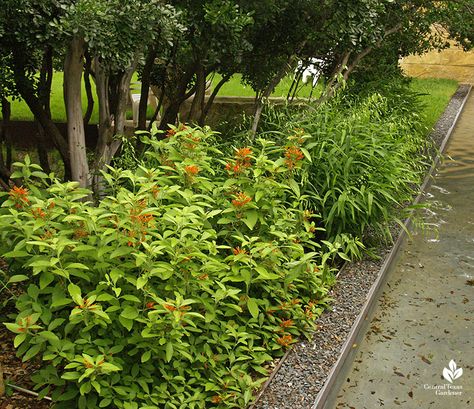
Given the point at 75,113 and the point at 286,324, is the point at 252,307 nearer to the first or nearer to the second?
the point at 286,324

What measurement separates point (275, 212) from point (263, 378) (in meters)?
1.15

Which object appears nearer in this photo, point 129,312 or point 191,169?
point 129,312

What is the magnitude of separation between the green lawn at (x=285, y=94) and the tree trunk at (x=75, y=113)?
3934 mm

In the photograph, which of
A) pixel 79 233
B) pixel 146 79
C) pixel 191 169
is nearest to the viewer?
pixel 79 233

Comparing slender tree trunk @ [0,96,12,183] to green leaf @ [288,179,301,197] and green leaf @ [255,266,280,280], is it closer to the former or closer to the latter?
green leaf @ [288,179,301,197]

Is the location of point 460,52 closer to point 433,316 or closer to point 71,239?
point 433,316

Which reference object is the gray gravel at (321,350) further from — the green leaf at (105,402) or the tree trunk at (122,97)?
the tree trunk at (122,97)

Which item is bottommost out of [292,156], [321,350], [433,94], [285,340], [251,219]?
A: [321,350]

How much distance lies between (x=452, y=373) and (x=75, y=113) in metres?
3.60

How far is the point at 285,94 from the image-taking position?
1391 centimetres

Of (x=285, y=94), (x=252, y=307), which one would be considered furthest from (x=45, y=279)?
(x=285, y=94)

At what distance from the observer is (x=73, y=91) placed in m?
5.54

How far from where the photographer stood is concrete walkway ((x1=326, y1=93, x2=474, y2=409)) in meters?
4.17

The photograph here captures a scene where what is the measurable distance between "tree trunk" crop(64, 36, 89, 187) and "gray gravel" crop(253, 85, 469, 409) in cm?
240
